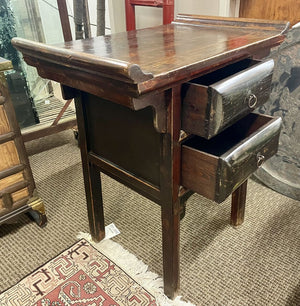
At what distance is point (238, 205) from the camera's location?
134 cm

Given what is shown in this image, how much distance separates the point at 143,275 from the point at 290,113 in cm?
93

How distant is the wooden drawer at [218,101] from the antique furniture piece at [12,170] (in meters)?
0.70

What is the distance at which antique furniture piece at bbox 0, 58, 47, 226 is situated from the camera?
1.18 m

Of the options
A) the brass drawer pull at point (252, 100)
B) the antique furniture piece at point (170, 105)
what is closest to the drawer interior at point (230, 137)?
the antique furniture piece at point (170, 105)

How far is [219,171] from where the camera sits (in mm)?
837

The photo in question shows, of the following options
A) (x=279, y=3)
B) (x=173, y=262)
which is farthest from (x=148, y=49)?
(x=279, y=3)

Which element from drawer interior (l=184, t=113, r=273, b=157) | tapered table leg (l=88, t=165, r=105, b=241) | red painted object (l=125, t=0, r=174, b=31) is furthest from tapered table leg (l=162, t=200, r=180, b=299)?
red painted object (l=125, t=0, r=174, b=31)

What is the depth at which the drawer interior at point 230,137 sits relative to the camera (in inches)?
41.8

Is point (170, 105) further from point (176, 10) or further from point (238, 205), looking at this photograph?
point (176, 10)

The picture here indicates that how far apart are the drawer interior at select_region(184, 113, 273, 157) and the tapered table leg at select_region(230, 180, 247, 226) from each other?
0.87 feet

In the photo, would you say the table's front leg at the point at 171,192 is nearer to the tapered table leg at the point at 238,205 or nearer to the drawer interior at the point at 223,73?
the drawer interior at the point at 223,73

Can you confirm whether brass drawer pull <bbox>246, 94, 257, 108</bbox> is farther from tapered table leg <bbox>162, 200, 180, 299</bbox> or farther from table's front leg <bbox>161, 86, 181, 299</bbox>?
tapered table leg <bbox>162, 200, 180, 299</bbox>

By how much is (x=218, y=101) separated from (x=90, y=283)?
2.62ft

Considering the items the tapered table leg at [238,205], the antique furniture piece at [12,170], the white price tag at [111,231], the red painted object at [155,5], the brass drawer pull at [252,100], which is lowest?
the white price tag at [111,231]
